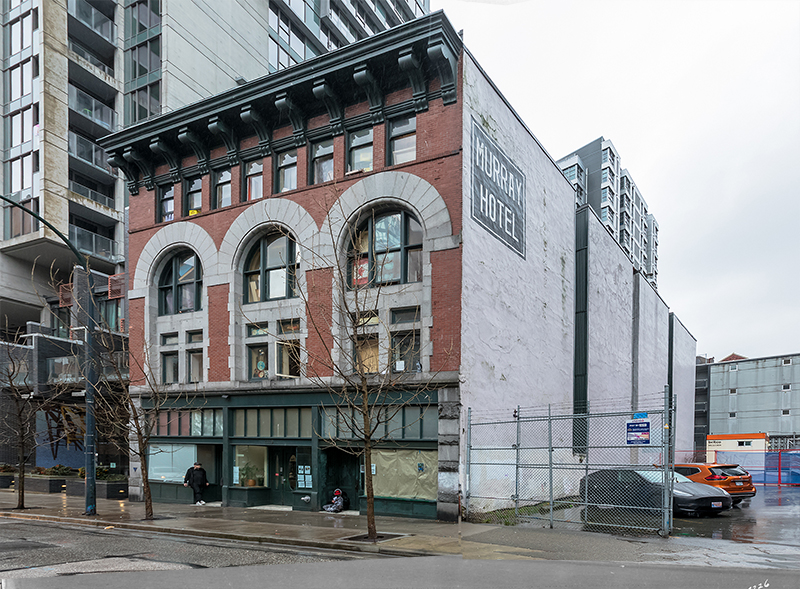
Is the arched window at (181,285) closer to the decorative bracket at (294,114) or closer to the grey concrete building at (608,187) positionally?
the decorative bracket at (294,114)

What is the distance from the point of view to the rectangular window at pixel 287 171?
21906 millimetres

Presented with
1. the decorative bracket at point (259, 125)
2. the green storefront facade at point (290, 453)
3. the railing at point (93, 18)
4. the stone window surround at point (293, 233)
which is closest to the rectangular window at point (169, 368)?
the stone window surround at point (293, 233)

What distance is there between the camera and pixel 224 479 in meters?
21.7

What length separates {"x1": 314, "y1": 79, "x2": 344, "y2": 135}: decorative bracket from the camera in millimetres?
19891

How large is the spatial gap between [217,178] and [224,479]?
442 inches

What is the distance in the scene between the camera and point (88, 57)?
41.6m

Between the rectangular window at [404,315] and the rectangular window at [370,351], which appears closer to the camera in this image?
the rectangular window at [404,315]

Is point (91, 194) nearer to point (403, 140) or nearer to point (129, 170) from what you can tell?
point (129, 170)

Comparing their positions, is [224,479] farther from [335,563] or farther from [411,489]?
[335,563]

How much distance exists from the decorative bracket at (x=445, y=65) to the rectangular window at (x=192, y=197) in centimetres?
1102

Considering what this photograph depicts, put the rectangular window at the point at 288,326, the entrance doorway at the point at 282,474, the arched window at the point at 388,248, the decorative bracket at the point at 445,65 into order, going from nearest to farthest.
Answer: the decorative bracket at the point at 445,65 → the arched window at the point at 388,248 → the rectangular window at the point at 288,326 → the entrance doorway at the point at 282,474

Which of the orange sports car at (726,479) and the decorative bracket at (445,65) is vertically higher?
the decorative bracket at (445,65)

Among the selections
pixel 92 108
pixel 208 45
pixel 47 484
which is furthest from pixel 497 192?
pixel 92 108

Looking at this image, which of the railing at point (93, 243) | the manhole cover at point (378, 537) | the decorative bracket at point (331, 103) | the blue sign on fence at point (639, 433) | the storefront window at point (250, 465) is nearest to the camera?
the manhole cover at point (378, 537)
